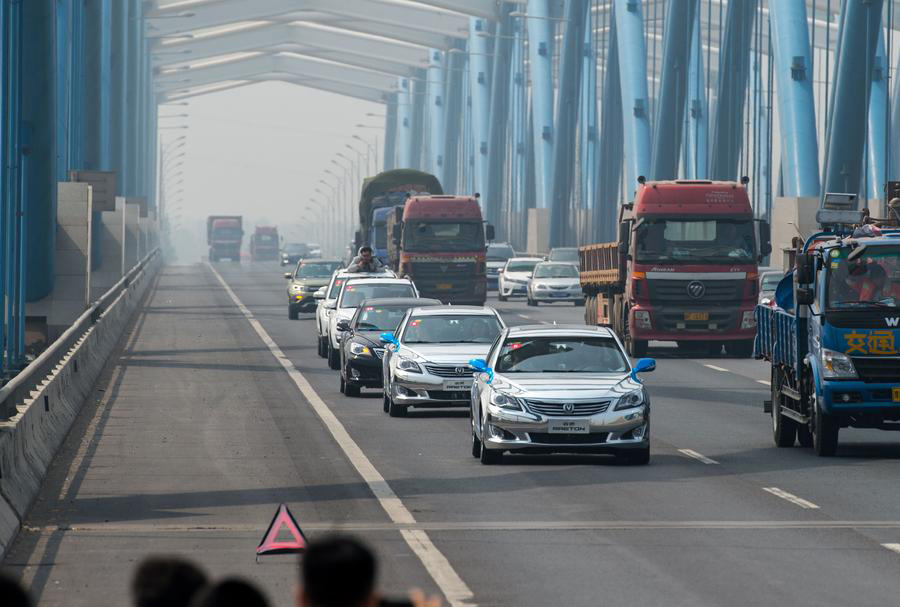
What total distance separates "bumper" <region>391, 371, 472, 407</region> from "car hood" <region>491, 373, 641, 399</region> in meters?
5.26

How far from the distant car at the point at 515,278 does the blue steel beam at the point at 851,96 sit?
15.9m

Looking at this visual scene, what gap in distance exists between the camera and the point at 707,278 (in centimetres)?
3619

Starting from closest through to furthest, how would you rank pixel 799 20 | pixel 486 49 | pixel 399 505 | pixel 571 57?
pixel 399 505 < pixel 799 20 < pixel 571 57 < pixel 486 49

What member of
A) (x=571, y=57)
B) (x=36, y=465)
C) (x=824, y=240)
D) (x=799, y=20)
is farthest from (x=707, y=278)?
(x=571, y=57)

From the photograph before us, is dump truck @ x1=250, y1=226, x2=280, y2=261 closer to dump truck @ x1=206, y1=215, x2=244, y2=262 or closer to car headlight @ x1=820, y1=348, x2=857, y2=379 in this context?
dump truck @ x1=206, y1=215, x2=244, y2=262

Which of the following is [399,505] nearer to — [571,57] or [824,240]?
[824,240]

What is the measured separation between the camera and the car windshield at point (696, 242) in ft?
118

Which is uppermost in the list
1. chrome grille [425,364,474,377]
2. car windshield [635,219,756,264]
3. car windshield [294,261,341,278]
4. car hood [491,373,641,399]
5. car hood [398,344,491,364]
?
car windshield [635,219,756,264]

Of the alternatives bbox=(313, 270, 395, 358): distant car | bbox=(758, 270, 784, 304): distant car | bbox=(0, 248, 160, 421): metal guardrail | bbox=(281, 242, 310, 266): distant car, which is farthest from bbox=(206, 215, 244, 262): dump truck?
bbox=(0, 248, 160, 421): metal guardrail

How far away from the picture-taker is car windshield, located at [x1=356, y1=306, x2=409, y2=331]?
29.1 m

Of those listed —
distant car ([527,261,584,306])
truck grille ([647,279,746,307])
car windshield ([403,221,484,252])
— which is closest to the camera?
truck grille ([647,279,746,307])

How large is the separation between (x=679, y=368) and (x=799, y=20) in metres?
30.8

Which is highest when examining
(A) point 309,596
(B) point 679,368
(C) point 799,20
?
(C) point 799,20

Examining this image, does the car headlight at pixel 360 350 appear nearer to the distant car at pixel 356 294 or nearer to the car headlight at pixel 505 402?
the distant car at pixel 356 294
